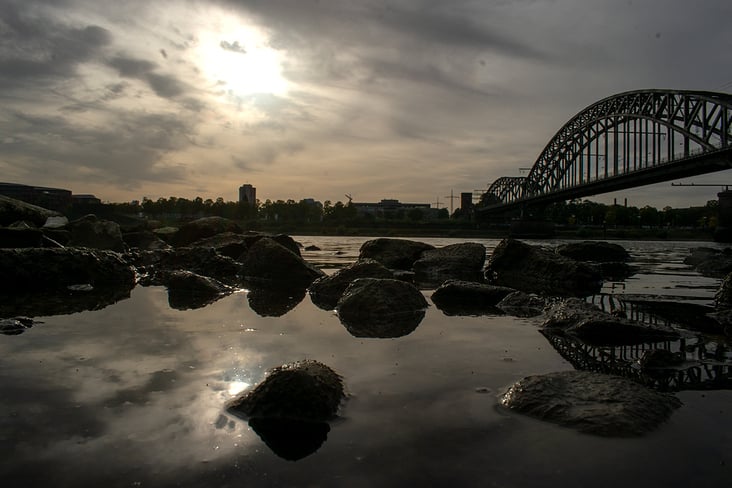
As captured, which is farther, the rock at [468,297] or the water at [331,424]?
the rock at [468,297]

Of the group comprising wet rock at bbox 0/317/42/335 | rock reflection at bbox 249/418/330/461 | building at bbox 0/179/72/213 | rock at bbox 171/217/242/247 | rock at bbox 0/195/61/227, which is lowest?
rock reflection at bbox 249/418/330/461

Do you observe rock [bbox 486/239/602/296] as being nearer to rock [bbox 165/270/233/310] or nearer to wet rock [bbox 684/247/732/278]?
wet rock [bbox 684/247/732/278]

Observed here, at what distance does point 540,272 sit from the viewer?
14.7m

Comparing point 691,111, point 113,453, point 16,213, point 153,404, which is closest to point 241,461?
point 113,453

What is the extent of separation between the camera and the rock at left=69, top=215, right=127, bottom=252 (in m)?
20.4

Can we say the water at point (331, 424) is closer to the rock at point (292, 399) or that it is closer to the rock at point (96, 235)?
the rock at point (292, 399)

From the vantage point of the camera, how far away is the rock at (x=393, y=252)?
1844 centimetres

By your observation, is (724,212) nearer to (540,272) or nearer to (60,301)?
(540,272)

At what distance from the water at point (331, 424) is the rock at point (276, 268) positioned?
275 inches

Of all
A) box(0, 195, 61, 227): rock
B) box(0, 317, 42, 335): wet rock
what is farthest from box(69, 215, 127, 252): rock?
box(0, 317, 42, 335): wet rock

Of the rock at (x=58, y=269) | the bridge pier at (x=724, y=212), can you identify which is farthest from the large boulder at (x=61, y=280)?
the bridge pier at (x=724, y=212)

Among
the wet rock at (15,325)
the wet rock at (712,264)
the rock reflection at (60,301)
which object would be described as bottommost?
the wet rock at (712,264)

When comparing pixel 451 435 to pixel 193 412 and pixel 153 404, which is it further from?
pixel 153 404

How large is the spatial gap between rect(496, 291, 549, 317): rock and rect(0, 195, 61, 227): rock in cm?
1727
